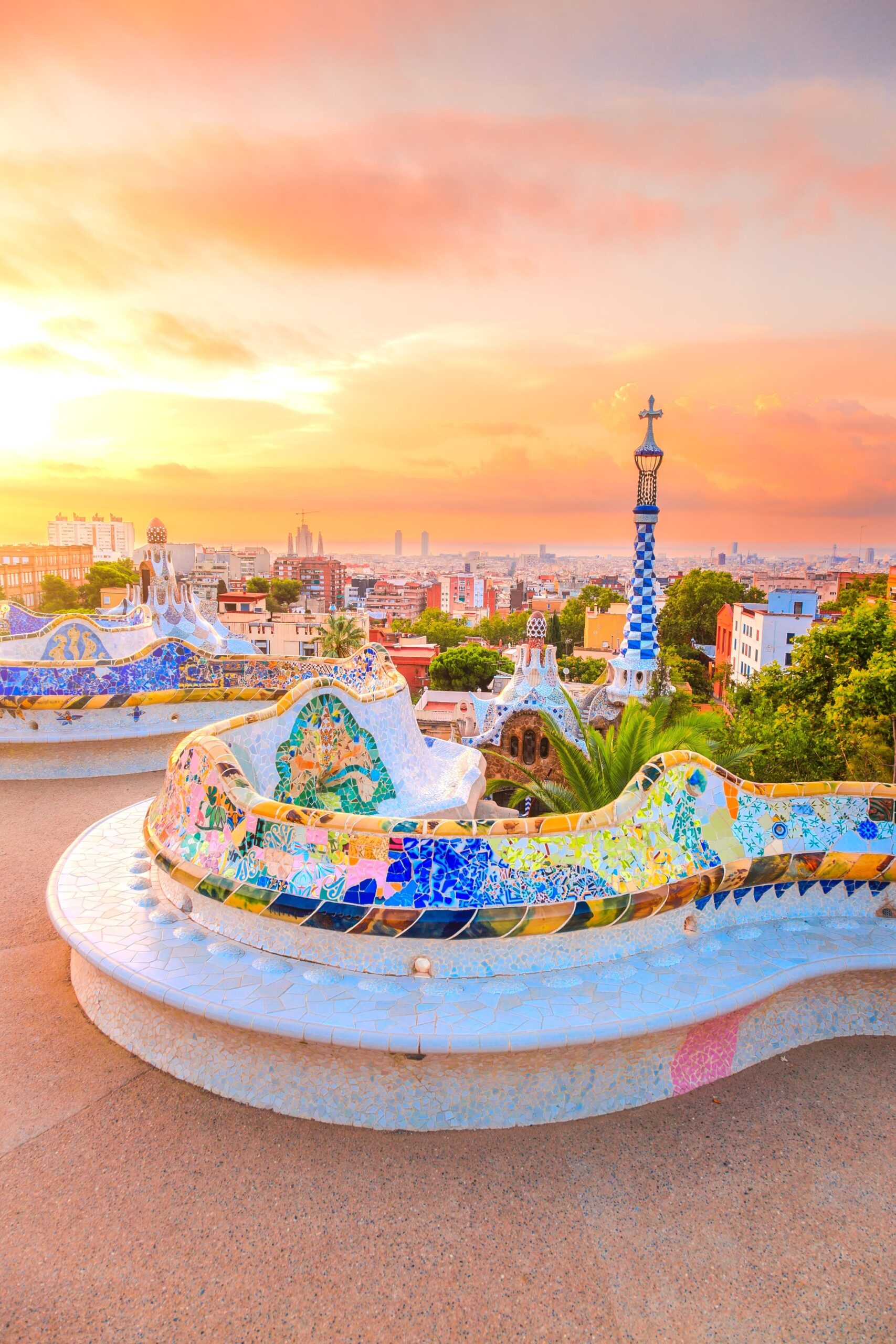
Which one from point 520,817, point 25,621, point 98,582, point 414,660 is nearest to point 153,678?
point 25,621

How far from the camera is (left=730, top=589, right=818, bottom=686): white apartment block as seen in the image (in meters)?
39.0

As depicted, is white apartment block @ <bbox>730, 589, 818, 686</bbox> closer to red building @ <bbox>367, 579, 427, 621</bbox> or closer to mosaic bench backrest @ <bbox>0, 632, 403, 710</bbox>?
mosaic bench backrest @ <bbox>0, 632, 403, 710</bbox>

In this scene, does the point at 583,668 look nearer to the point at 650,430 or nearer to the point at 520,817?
the point at 650,430

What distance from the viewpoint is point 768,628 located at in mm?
39188

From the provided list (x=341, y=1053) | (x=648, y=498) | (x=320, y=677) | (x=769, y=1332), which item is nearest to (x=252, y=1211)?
(x=341, y=1053)

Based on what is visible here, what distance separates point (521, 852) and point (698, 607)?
163ft

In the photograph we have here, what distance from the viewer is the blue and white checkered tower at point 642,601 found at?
50.3 ft

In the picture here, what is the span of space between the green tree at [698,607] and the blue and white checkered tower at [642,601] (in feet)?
113

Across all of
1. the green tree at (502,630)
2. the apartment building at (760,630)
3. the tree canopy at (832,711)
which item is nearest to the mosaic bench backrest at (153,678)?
the tree canopy at (832,711)

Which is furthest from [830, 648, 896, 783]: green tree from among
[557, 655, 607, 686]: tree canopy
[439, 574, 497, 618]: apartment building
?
[439, 574, 497, 618]: apartment building

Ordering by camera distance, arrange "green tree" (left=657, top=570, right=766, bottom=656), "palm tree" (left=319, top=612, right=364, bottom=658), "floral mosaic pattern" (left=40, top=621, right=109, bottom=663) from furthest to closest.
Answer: "green tree" (left=657, top=570, right=766, bottom=656) < "palm tree" (left=319, top=612, right=364, bottom=658) < "floral mosaic pattern" (left=40, top=621, right=109, bottom=663)

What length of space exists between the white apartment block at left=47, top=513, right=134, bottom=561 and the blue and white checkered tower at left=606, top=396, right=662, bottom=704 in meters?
121

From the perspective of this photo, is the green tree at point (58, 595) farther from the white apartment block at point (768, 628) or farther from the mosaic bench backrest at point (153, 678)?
the mosaic bench backrest at point (153, 678)

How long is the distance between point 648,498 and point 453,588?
156851 millimetres
